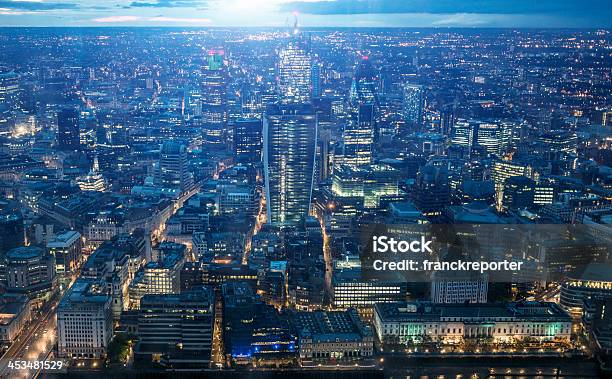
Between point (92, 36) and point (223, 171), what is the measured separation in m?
4.85

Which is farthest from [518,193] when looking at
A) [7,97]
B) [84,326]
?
[7,97]

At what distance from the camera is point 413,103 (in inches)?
589

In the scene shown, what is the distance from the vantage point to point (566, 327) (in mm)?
7168

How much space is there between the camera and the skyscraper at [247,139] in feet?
45.8

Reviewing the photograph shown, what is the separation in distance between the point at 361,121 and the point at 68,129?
5789 mm

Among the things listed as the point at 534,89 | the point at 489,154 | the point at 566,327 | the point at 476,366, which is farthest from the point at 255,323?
the point at 489,154

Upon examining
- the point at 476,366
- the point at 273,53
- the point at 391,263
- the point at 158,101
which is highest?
the point at 273,53

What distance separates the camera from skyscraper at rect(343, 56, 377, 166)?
530 inches

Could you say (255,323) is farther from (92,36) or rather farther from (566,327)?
(92,36)

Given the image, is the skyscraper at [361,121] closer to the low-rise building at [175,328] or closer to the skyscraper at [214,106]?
the skyscraper at [214,106]

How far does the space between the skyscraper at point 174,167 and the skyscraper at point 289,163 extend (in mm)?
2103

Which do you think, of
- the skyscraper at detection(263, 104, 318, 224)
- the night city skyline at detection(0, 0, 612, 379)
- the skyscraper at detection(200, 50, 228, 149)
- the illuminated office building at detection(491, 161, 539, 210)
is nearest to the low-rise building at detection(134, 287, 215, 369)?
the night city skyline at detection(0, 0, 612, 379)

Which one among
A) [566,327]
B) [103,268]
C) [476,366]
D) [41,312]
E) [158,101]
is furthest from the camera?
[158,101]

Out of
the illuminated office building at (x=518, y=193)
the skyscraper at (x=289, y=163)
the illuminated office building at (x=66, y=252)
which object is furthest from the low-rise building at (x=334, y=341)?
the illuminated office building at (x=518, y=193)
